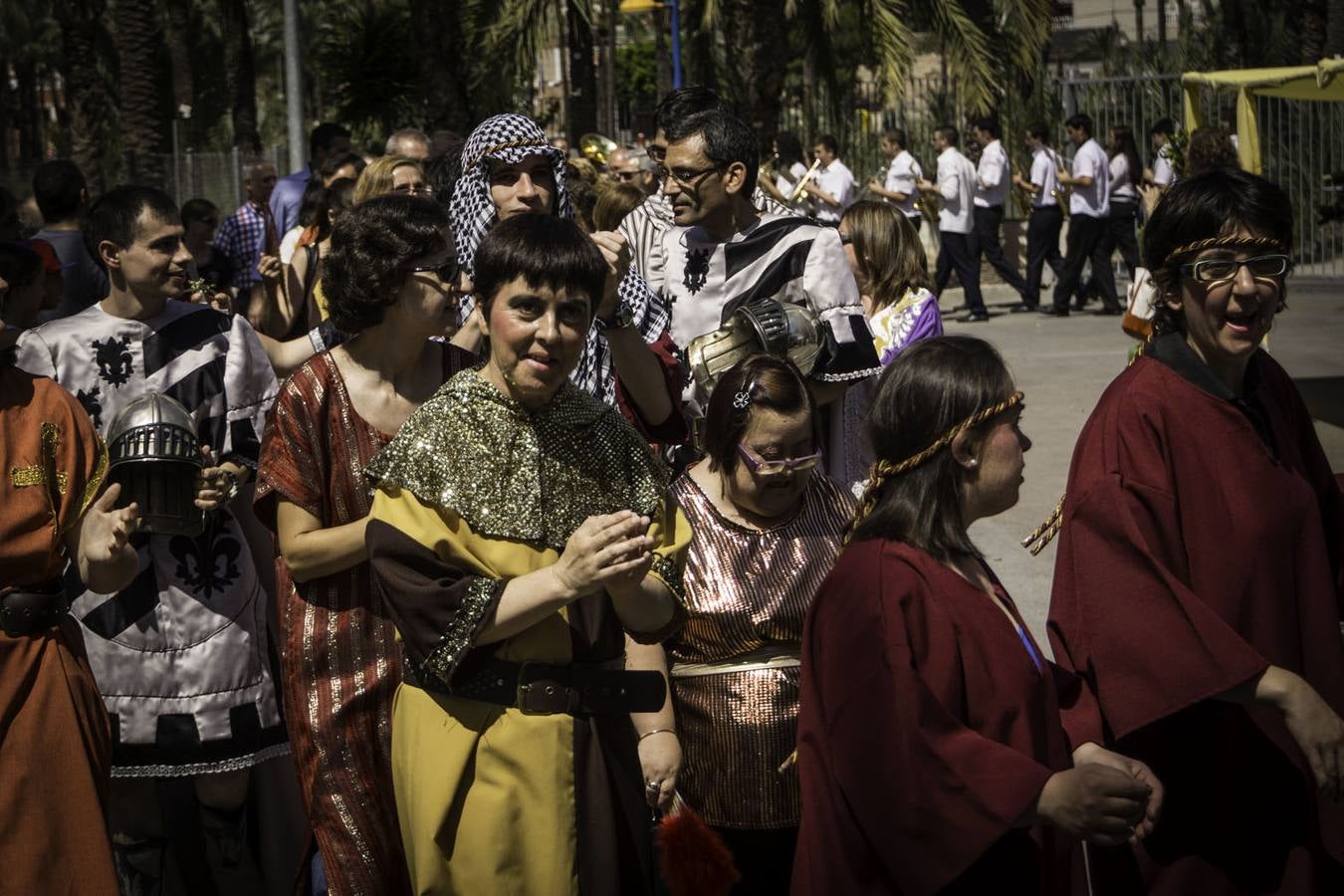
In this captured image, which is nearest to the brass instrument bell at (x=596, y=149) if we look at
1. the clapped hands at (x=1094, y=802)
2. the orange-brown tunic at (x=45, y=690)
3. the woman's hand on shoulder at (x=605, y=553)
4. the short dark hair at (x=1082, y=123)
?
the short dark hair at (x=1082, y=123)

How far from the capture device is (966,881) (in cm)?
304

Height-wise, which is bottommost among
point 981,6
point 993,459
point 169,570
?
point 169,570

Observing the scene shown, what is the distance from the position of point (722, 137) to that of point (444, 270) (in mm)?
1272

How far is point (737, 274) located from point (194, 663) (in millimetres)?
1898

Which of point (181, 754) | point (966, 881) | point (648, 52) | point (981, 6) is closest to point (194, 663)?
point (181, 754)

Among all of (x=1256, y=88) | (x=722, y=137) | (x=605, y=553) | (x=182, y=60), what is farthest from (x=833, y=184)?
(x=182, y=60)

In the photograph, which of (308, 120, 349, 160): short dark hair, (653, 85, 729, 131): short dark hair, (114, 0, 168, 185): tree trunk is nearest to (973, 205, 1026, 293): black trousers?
(308, 120, 349, 160): short dark hair

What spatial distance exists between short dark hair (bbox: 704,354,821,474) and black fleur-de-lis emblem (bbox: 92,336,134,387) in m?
1.67

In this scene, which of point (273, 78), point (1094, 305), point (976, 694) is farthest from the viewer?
point (273, 78)

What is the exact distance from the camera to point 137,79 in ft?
77.1

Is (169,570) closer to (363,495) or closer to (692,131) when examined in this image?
(363,495)

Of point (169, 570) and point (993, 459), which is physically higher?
point (993, 459)

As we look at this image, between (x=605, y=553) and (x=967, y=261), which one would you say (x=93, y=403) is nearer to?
(x=605, y=553)

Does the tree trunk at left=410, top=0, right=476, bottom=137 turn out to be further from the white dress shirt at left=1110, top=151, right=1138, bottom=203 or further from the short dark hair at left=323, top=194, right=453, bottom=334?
the short dark hair at left=323, top=194, right=453, bottom=334
